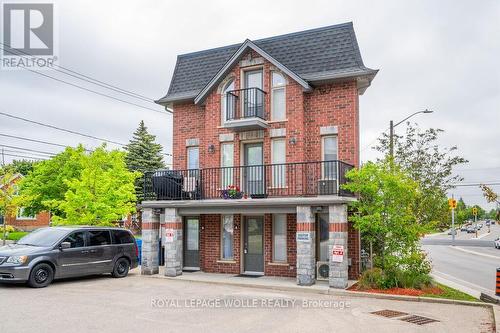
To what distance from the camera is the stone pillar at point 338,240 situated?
45.9 feet

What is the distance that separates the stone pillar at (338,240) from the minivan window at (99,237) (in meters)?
7.77

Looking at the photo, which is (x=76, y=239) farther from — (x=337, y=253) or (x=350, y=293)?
(x=350, y=293)

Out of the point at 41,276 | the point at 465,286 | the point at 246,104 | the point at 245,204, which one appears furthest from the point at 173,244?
the point at 465,286

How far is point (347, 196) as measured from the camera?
15.1 meters

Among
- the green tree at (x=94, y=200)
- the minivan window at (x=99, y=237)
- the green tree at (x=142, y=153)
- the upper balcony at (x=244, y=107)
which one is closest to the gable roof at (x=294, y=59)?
the upper balcony at (x=244, y=107)

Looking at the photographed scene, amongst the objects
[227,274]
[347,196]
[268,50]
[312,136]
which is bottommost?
[227,274]

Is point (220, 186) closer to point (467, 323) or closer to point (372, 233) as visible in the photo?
point (372, 233)

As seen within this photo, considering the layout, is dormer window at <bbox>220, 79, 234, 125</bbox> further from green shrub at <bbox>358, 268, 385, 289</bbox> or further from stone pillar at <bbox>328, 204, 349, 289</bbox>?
green shrub at <bbox>358, 268, 385, 289</bbox>

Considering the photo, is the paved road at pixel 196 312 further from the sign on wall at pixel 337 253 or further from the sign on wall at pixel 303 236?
the sign on wall at pixel 303 236

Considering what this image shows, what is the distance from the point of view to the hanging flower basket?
16344 millimetres

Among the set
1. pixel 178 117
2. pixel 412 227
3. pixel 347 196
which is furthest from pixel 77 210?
pixel 412 227

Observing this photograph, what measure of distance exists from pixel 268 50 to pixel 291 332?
1241cm

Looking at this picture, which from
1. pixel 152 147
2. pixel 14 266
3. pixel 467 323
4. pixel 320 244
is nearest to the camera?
pixel 467 323

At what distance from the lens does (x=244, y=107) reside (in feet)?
57.0
